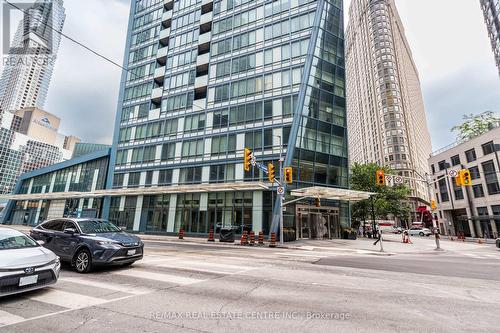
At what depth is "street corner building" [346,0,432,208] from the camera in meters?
85.4

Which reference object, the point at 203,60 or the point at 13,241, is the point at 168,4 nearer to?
the point at 203,60

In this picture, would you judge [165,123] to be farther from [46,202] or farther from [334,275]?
[334,275]

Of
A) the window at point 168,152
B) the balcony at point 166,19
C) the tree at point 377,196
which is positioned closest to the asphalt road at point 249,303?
the window at point 168,152

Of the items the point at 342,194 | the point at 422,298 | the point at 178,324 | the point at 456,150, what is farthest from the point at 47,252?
the point at 456,150

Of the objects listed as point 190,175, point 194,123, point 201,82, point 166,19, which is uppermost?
point 166,19

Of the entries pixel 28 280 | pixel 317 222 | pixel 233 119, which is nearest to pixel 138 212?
pixel 233 119

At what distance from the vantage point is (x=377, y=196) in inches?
1572

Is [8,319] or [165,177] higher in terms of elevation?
[165,177]

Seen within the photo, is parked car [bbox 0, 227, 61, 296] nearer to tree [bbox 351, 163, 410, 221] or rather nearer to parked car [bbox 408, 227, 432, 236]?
tree [bbox 351, 163, 410, 221]

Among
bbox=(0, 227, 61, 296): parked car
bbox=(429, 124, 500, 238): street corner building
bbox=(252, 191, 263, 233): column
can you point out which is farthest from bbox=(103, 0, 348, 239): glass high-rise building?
bbox=(429, 124, 500, 238): street corner building

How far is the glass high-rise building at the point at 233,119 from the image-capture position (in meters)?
25.8

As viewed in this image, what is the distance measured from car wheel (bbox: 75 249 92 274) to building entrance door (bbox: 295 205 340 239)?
1975 cm

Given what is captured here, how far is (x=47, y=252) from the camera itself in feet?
18.9

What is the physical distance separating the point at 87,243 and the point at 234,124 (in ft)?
74.2
